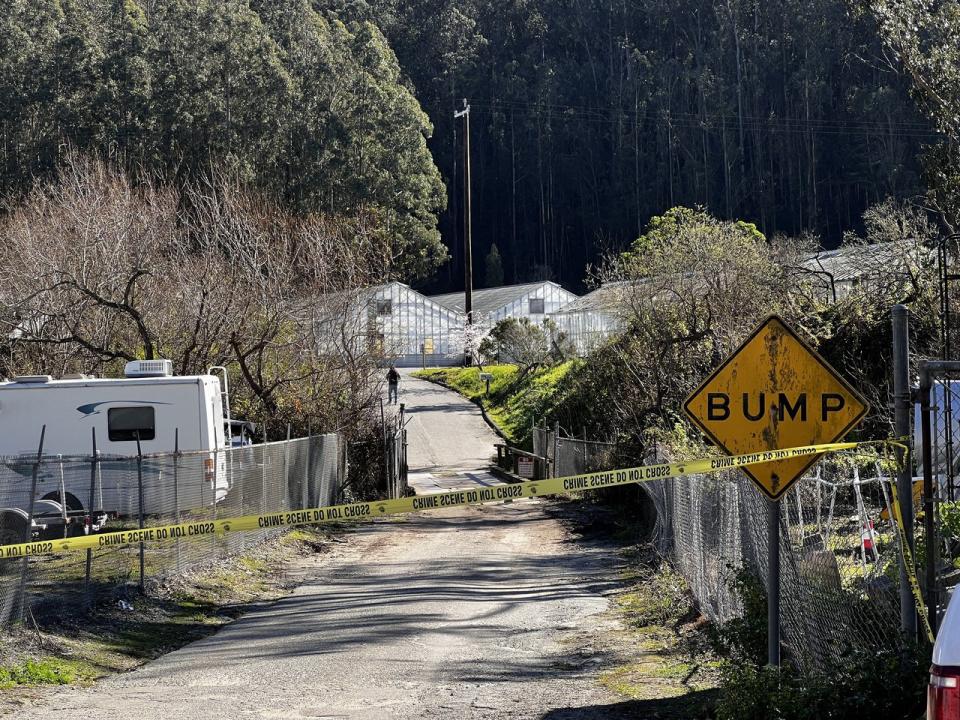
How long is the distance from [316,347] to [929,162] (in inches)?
563

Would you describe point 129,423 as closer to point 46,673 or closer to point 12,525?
point 12,525

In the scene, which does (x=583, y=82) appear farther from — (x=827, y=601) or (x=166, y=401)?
(x=827, y=601)

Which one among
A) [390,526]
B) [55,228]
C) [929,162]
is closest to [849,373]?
[929,162]

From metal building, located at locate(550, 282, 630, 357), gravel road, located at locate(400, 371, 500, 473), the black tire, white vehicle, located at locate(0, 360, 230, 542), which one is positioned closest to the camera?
the black tire

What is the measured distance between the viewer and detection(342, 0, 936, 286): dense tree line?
10419cm

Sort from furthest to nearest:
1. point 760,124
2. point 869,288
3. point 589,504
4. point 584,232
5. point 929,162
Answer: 1. point 584,232
2. point 760,124
3. point 589,504
4. point 869,288
5. point 929,162

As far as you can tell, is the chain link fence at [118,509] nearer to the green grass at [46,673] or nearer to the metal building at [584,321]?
the green grass at [46,673]

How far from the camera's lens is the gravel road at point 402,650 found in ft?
29.6

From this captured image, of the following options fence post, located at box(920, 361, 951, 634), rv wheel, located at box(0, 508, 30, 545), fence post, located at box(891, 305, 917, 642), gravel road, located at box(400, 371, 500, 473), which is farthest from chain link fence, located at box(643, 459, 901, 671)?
gravel road, located at box(400, 371, 500, 473)

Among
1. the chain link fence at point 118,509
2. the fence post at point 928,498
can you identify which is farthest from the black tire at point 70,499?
the fence post at point 928,498

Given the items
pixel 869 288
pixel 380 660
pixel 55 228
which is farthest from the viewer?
pixel 55 228

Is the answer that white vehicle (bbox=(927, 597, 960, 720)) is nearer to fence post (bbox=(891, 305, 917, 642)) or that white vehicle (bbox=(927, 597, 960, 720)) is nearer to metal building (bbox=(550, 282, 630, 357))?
fence post (bbox=(891, 305, 917, 642))

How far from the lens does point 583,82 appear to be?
11650cm

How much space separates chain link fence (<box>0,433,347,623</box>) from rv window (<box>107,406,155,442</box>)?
2.49 m
